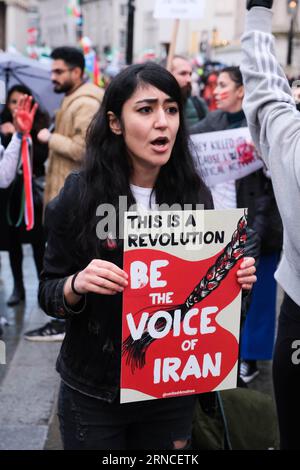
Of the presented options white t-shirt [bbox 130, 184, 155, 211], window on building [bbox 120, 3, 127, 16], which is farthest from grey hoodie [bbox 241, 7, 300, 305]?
window on building [bbox 120, 3, 127, 16]

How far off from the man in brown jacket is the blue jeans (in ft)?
9.93

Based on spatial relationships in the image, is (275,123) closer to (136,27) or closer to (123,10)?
(136,27)

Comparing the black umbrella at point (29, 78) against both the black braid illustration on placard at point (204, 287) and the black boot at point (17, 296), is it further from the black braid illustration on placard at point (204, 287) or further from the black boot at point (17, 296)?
the black braid illustration on placard at point (204, 287)

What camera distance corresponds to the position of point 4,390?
15.1 ft

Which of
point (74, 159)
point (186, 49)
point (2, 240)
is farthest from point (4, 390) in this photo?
point (186, 49)

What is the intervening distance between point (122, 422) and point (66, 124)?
348 cm

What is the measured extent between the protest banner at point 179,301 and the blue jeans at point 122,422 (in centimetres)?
14

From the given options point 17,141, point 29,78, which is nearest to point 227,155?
point 17,141

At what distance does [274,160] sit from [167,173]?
0.38 metres

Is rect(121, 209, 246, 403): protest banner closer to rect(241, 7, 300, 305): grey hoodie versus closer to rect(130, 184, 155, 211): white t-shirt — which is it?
rect(241, 7, 300, 305): grey hoodie

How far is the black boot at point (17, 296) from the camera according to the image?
Answer: 21.3 feet

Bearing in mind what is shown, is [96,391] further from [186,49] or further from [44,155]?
[186,49]

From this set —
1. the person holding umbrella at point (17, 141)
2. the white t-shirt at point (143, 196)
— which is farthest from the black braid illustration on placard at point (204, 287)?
the person holding umbrella at point (17, 141)

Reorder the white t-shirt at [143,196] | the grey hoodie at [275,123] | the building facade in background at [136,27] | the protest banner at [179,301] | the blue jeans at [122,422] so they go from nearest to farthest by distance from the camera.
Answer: the protest banner at [179,301] < the grey hoodie at [275,123] < the blue jeans at [122,422] < the white t-shirt at [143,196] < the building facade in background at [136,27]
